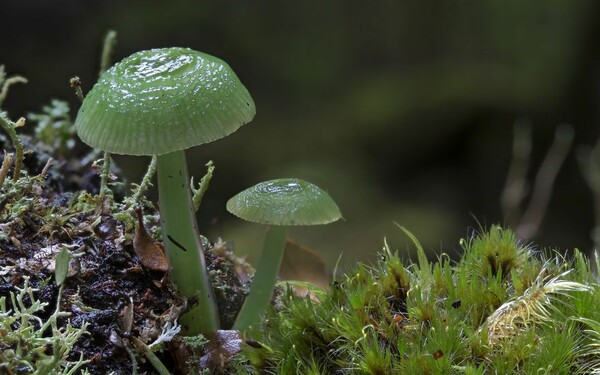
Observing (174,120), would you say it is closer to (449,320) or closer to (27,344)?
(27,344)

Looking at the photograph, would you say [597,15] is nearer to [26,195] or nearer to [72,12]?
[72,12]

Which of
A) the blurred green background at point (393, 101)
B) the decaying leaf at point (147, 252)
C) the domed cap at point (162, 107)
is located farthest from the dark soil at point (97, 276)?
the blurred green background at point (393, 101)

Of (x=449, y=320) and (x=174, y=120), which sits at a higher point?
(x=174, y=120)

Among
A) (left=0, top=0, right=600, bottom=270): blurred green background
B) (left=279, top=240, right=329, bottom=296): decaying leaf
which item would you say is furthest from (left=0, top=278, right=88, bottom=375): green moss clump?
(left=0, top=0, right=600, bottom=270): blurred green background

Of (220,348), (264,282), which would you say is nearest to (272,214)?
(264,282)

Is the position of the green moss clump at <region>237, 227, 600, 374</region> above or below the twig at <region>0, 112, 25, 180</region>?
below

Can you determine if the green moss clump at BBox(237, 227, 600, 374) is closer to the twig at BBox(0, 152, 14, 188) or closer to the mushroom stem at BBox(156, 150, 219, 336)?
the mushroom stem at BBox(156, 150, 219, 336)

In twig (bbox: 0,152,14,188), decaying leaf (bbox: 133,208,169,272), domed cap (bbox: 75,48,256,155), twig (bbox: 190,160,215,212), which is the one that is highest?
domed cap (bbox: 75,48,256,155)
